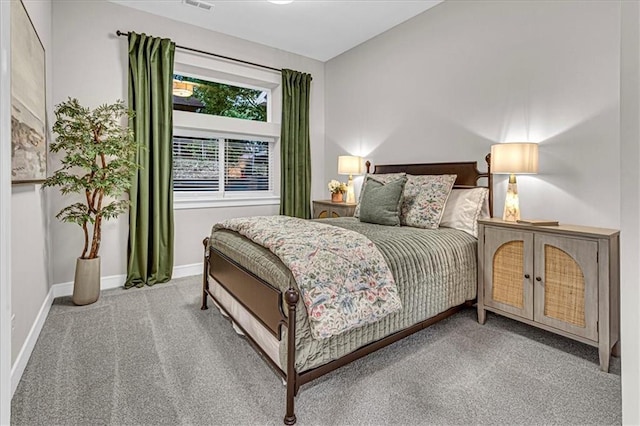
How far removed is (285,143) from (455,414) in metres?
3.63

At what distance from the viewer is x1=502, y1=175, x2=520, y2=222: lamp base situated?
260cm

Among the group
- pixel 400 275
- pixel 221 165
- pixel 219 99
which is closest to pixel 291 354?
pixel 400 275

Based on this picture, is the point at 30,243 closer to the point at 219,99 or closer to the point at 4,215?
the point at 4,215

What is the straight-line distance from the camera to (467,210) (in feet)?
9.55

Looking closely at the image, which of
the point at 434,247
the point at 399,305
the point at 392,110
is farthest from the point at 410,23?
the point at 399,305

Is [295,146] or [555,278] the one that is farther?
[295,146]

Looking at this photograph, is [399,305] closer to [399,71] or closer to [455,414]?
[455,414]

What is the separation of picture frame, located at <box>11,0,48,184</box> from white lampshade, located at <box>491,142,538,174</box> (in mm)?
3148

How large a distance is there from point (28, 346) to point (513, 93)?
3978 millimetres

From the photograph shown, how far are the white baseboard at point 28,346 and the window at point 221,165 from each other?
176 cm

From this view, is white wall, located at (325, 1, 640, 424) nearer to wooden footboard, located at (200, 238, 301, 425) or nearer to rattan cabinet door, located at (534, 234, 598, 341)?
rattan cabinet door, located at (534, 234, 598, 341)

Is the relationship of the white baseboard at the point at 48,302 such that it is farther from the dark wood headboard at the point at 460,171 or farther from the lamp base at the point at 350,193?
the dark wood headboard at the point at 460,171

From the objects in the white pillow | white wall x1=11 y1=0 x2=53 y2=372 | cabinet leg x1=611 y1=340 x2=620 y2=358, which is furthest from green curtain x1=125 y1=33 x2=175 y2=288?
cabinet leg x1=611 y1=340 x2=620 y2=358

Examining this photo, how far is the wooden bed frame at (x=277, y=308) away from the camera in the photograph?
1.58 meters
